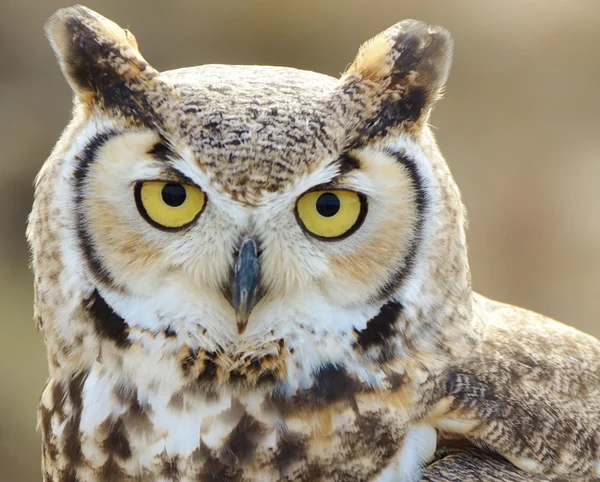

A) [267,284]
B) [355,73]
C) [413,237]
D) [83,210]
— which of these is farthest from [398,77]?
[83,210]

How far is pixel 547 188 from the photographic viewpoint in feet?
15.3

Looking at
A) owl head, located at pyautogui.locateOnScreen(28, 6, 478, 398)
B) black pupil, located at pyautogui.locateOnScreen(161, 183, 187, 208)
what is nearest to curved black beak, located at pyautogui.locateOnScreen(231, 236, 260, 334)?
owl head, located at pyautogui.locateOnScreen(28, 6, 478, 398)

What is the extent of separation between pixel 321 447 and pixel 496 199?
11.9 ft

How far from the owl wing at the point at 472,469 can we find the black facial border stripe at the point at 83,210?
1.87ft

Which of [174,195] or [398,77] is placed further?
[398,77]

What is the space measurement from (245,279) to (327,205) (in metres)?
0.16

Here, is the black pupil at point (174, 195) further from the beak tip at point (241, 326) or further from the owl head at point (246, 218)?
the beak tip at point (241, 326)

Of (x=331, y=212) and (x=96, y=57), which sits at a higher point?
(x=96, y=57)

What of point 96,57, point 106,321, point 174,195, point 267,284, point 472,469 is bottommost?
point 472,469

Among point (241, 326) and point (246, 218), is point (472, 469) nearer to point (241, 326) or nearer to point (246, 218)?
point (241, 326)

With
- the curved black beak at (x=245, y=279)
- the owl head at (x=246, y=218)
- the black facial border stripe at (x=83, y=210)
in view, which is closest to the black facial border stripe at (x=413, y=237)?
the owl head at (x=246, y=218)

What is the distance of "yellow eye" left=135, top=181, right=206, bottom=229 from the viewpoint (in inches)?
→ 45.0

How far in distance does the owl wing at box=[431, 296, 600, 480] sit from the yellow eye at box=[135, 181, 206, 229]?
500 mm

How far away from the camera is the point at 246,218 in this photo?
3.73 ft
